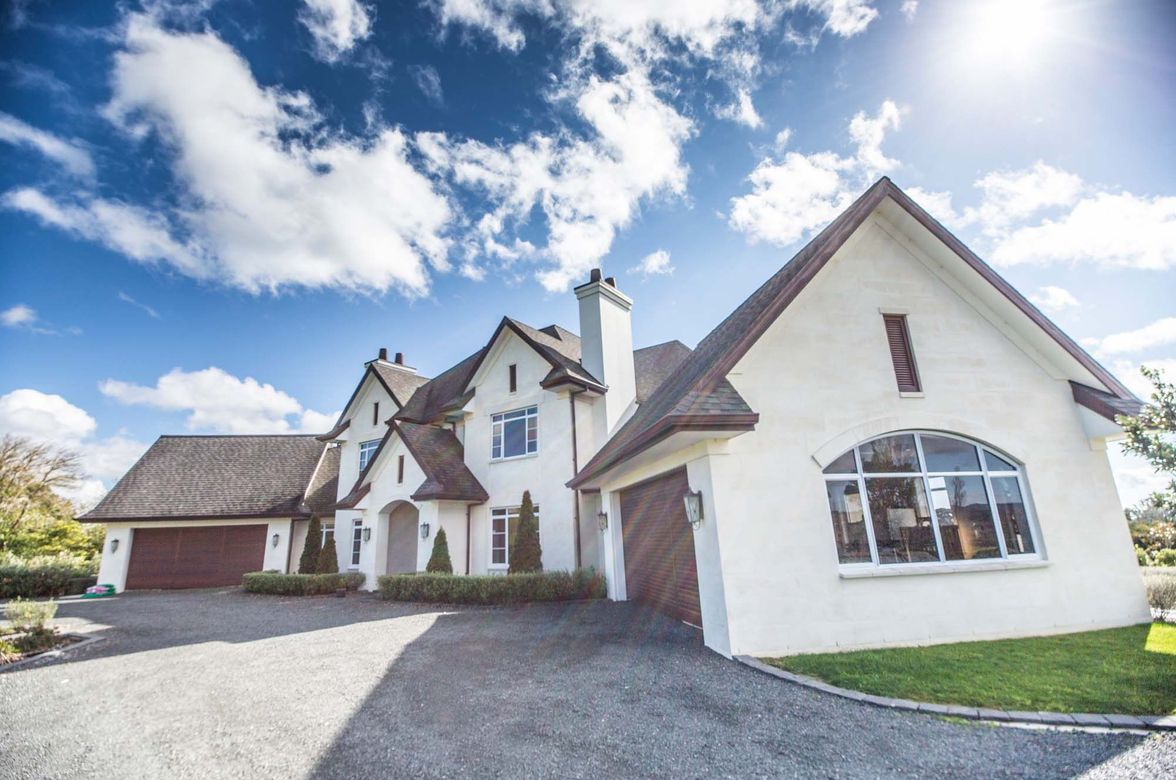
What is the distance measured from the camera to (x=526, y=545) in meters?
14.7

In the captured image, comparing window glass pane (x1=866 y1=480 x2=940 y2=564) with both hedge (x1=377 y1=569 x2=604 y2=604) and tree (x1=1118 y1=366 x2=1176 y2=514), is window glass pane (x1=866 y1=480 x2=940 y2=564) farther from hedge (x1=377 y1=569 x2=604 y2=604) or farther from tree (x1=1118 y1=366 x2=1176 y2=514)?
hedge (x1=377 y1=569 x2=604 y2=604)

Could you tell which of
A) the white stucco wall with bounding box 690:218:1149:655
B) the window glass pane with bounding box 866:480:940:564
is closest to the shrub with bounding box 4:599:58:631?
the white stucco wall with bounding box 690:218:1149:655

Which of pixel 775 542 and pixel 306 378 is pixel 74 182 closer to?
pixel 306 378

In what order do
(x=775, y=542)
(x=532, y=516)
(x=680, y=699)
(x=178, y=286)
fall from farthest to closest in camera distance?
(x=532, y=516) < (x=178, y=286) < (x=775, y=542) < (x=680, y=699)

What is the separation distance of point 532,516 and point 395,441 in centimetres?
631

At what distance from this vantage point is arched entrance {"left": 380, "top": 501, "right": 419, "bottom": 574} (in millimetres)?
18719

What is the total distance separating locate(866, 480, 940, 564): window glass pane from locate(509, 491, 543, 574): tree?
31.6ft

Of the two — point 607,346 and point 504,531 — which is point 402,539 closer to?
point 504,531

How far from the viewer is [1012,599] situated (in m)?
7.76

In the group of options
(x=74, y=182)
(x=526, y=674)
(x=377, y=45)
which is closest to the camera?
(x=526, y=674)

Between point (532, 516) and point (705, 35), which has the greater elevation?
point (705, 35)

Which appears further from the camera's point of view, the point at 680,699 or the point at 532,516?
the point at 532,516

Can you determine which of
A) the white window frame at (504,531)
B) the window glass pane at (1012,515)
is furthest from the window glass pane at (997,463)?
the white window frame at (504,531)

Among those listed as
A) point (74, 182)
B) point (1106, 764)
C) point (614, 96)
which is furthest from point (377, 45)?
point (1106, 764)
